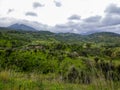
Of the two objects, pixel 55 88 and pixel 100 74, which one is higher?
pixel 100 74

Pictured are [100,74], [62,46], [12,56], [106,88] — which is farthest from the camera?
[62,46]

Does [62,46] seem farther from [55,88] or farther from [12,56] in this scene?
[55,88]

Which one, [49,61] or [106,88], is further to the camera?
[49,61]

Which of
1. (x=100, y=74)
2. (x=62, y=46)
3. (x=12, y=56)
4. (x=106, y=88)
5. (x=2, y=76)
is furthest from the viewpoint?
(x=62, y=46)

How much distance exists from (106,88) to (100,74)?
819mm

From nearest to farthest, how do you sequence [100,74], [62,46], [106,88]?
[106,88] → [100,74] → [62,46]

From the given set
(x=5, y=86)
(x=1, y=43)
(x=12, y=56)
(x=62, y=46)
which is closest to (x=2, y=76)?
(x=5, y=86)

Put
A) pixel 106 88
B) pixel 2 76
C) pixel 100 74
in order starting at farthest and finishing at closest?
pixel 2 76 < pixel 100 74 < pixel 106 88

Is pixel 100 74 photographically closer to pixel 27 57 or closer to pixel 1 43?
pixel 27 57

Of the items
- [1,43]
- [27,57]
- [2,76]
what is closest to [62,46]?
[1,43]

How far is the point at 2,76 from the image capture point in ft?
29.0

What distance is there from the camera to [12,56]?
4694 centimetres

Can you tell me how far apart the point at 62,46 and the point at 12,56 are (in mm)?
64572

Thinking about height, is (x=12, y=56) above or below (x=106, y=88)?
below
